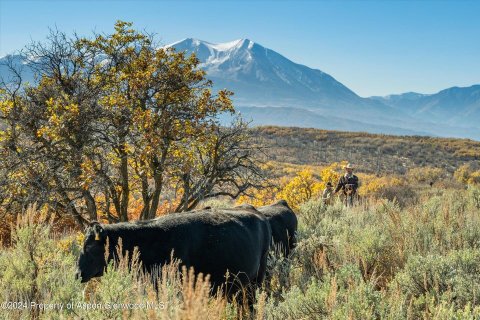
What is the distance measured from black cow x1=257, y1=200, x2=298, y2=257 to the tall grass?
50.0 inches

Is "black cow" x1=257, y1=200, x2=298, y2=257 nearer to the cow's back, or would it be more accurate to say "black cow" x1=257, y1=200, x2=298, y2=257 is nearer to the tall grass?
the tall grass

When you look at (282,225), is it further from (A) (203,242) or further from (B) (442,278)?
(B) (442,278)

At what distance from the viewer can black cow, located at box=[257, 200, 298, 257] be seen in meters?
9.20

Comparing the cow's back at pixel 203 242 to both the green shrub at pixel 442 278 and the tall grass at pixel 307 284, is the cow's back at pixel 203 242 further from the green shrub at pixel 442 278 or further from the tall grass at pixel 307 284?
the green shrub at pixel 442 278

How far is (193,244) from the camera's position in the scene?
242 inches

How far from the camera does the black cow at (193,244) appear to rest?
5.64m

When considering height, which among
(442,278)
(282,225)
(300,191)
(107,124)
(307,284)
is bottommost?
(300,191)

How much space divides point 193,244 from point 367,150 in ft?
205

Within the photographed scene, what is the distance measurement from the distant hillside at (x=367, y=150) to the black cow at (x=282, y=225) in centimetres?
4024

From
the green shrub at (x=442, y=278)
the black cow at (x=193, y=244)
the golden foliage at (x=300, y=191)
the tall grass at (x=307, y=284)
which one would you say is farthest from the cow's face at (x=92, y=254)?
the golden foliage at (x=300, y=191)

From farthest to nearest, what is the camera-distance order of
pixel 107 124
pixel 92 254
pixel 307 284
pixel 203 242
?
pixel 107 124, pixel 203 242, pixel 307 284, pixel 92 254

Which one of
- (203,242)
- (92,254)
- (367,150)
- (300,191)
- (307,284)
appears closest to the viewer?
(92,254)

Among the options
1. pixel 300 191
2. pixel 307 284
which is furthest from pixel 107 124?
pixel 300 191

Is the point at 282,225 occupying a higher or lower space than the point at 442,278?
lower
